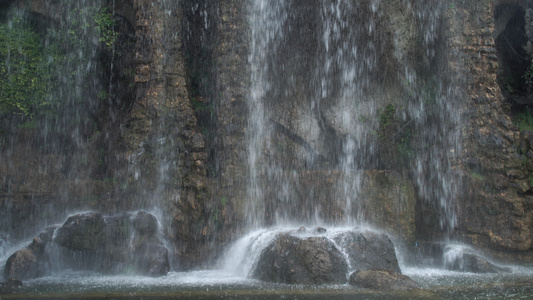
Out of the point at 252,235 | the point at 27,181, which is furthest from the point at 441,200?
the point at 27,181

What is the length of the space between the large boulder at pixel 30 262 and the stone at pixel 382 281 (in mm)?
5445

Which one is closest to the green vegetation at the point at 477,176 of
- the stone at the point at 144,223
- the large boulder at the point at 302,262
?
the large boulder at the point at 302,262

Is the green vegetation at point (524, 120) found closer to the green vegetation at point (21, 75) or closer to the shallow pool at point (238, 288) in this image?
the shallow pool at point (238, 288)

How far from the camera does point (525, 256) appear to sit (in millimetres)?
9078

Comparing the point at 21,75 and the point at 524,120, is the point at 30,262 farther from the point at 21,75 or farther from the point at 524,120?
the point at 524,120

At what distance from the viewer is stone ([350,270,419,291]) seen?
657 cm

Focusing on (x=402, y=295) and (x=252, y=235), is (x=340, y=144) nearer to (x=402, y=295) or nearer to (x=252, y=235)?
(x=252, y=235)

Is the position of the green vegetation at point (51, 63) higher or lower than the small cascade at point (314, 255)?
higher

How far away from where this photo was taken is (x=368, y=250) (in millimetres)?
8031

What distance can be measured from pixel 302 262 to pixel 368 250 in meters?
1.25

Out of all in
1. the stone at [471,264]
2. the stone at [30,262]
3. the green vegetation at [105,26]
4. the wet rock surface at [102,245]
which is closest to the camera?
the stone at [30,262]

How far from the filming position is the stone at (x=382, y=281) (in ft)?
21.5

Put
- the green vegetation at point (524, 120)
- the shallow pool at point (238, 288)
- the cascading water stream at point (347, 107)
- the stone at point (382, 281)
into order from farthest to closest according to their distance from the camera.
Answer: the green vegetation at point (524, 120) → the cascading water stream at point (347, 107) → the stone at point (382, 281) → the shallow pool at point (238, 288)

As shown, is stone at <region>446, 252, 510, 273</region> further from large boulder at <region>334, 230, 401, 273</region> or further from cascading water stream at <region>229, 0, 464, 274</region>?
large boulder at <region>334, 230, 401, 273</region>
